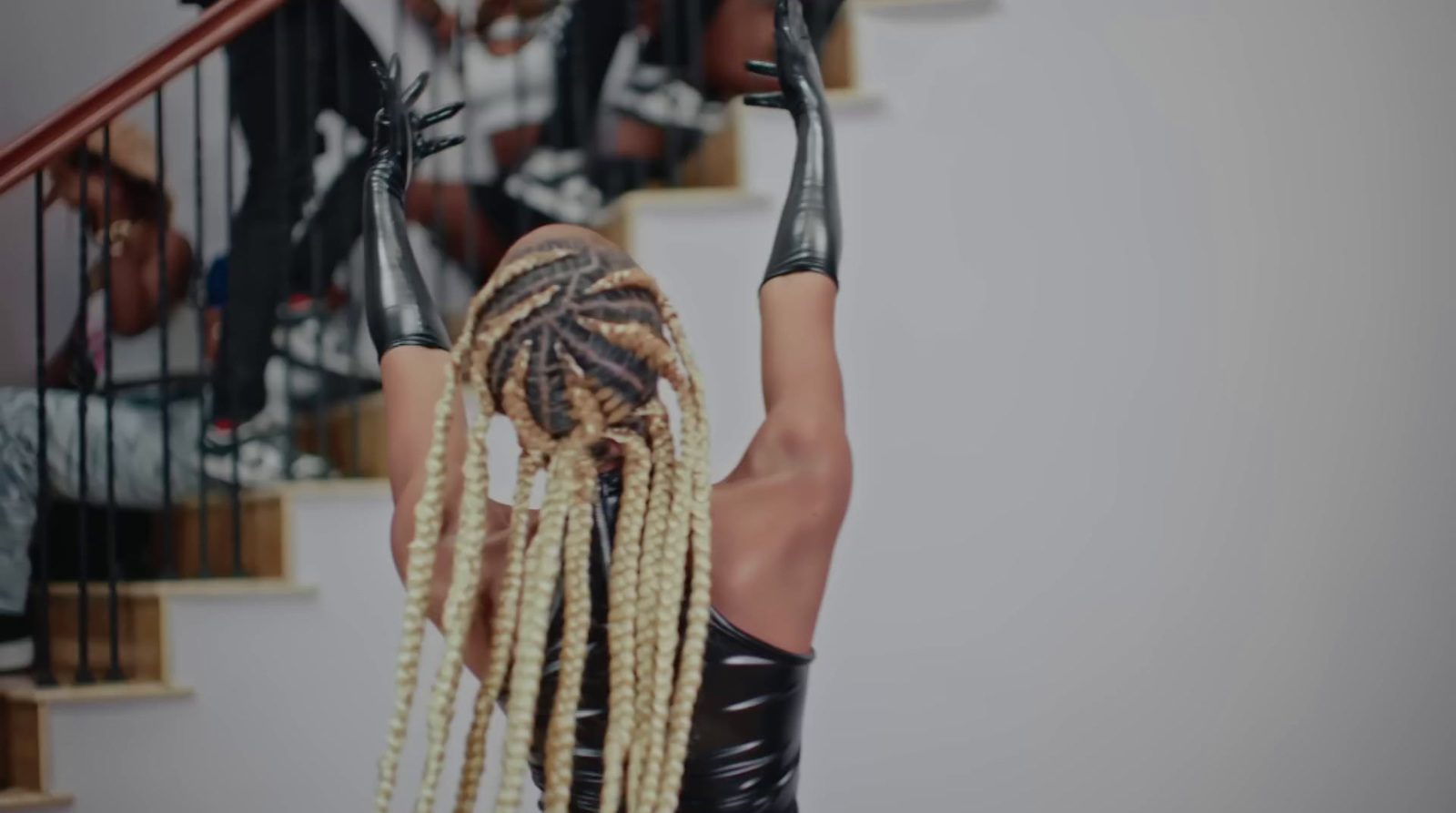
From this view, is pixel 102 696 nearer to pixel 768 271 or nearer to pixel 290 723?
pixel 290 723

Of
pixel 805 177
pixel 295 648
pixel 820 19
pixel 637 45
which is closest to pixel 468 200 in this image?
pixel 637 45

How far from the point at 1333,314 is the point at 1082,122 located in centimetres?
37

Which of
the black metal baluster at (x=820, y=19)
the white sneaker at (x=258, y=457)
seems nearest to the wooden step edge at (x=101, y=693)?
the white sneaker at (x=258, y=457)

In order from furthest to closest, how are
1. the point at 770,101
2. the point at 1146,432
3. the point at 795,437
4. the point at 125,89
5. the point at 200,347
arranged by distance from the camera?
the point at 200,347 → the point at 125,89 → the point at 1146,432 → the point at 770,101 → the point at 795,437

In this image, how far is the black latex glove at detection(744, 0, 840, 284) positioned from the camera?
3.13 feet

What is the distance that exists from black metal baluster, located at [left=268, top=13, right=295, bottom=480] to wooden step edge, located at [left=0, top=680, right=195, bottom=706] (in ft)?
1.04

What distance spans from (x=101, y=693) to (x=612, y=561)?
1.12 meters

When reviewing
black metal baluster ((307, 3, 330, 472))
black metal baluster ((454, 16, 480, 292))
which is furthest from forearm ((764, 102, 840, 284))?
black metal baluster ((307, 3, 330, 472))

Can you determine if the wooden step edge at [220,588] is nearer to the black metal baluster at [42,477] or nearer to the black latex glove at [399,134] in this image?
the black metal baluster at [42,477]

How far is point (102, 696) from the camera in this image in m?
1.59

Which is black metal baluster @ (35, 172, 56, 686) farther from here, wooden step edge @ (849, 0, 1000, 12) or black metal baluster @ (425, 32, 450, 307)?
wooden step edge @ (849, 0, 1000, 12)

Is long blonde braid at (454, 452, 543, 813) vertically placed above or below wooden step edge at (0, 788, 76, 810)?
above

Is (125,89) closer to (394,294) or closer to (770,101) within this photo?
(394,294)

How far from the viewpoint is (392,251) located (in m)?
0.98
